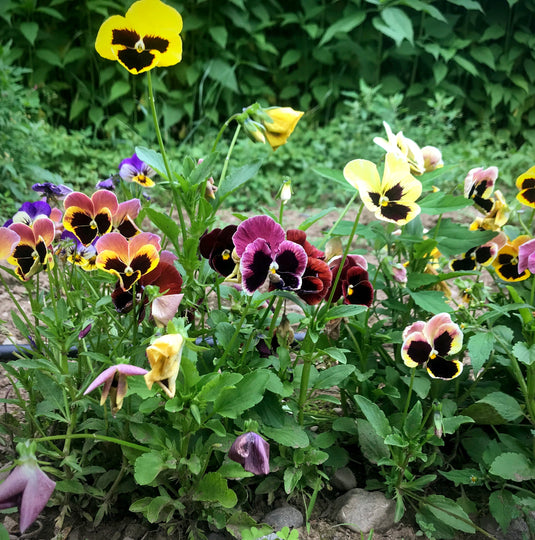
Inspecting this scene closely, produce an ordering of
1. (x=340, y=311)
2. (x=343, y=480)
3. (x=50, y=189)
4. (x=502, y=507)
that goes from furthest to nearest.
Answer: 1. (x=50, y=189)
2. (x=343, y=480)
3. (x=502, y=507)
4. (x=340, y=311)

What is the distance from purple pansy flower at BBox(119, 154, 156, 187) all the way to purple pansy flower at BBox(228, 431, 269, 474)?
663mm

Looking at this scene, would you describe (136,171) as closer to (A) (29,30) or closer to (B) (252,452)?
(B) (252,452)

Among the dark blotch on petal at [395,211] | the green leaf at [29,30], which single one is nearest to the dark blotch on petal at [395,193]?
the dark blotch on petal at [395,211]

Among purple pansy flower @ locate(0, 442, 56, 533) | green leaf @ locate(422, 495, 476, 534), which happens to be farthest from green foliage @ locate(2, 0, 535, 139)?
purple pansy flower @ locate(0, 442, 56, 533)

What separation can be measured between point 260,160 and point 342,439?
67 cm

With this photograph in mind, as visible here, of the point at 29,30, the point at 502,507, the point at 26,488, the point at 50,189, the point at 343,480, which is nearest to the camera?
the point at 26,488

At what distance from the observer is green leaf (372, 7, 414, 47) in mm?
3881

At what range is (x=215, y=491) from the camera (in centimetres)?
106

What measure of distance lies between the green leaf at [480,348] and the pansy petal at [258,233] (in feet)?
1.48

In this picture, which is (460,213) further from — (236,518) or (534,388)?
(236,518)

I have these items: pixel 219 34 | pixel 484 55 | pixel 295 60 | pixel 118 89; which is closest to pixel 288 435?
pixel 118 89

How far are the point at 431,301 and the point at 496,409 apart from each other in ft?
0.84

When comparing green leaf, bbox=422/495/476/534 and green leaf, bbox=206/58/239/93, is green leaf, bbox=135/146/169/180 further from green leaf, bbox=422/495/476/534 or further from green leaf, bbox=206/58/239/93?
green leaf, bbox=206/58/239/93

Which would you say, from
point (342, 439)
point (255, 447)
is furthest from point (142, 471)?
point (342, 439)
